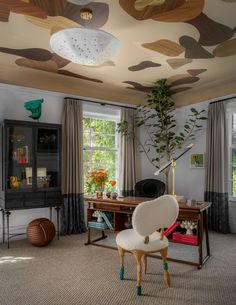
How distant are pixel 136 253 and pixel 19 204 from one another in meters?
2.19

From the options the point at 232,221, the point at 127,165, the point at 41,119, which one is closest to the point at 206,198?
the point at 232,221

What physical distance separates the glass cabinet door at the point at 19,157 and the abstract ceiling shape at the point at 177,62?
7.83 feet

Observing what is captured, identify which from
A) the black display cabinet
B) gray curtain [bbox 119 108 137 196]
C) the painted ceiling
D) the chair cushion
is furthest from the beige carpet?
the painted ceiling

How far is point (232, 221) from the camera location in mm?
4566

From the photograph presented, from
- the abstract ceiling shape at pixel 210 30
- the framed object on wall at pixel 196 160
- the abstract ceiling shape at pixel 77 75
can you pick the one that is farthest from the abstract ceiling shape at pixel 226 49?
the framed object on wall at pixel 196 160

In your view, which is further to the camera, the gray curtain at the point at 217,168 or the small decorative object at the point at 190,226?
the gray curtain at the point at 217,168

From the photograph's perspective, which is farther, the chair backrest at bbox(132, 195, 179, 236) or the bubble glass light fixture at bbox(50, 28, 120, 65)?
the chair backrest at bbox(132, 195, 179, 236)

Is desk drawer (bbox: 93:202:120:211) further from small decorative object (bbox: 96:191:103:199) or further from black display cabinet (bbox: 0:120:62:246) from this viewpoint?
black display cabinet (bbox: 0:120:62:246)

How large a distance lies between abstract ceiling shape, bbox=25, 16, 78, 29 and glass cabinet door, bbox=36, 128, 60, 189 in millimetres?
1823

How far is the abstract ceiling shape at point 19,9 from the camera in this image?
7.55ft

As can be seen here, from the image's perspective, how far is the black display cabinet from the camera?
12.6 feet

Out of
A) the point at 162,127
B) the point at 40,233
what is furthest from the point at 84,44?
the point at 162,127

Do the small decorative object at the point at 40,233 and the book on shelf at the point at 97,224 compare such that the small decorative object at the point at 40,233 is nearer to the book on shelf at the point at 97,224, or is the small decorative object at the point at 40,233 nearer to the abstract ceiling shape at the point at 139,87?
the book on shelf at the point at 97,224

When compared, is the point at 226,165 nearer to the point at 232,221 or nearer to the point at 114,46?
the point at 232,221
